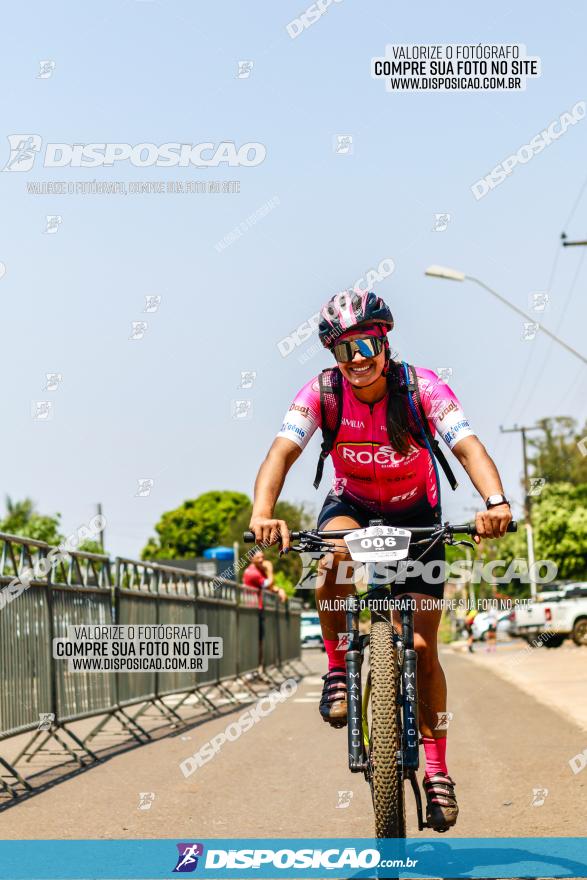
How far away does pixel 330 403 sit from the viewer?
234 inches

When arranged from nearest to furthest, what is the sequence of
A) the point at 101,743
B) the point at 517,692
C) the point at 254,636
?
the point at 101,743 → the point at 517,692 → the point at 254,636

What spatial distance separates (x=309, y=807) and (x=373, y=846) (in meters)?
1.46

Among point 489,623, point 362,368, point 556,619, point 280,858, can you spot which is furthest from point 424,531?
point 489,623

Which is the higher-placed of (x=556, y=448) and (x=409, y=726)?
(x=556, y=448)

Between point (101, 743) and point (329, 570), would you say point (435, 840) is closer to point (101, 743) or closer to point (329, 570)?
point (329, 570)

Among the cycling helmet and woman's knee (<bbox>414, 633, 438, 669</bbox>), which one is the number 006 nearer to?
woman's knee (<bbox>414, 633, 438, 669</bbox>)

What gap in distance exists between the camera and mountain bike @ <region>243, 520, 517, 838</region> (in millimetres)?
5176

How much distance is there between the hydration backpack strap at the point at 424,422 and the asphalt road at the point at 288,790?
1.88m

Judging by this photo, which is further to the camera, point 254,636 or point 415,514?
point 254,636

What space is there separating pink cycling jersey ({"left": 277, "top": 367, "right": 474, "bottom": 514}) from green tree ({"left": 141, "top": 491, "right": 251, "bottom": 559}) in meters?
113

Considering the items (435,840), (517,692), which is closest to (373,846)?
(435,840)

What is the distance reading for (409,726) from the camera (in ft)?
17.4

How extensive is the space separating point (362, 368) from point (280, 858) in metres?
2.26

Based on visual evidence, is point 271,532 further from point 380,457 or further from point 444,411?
point 444,411
